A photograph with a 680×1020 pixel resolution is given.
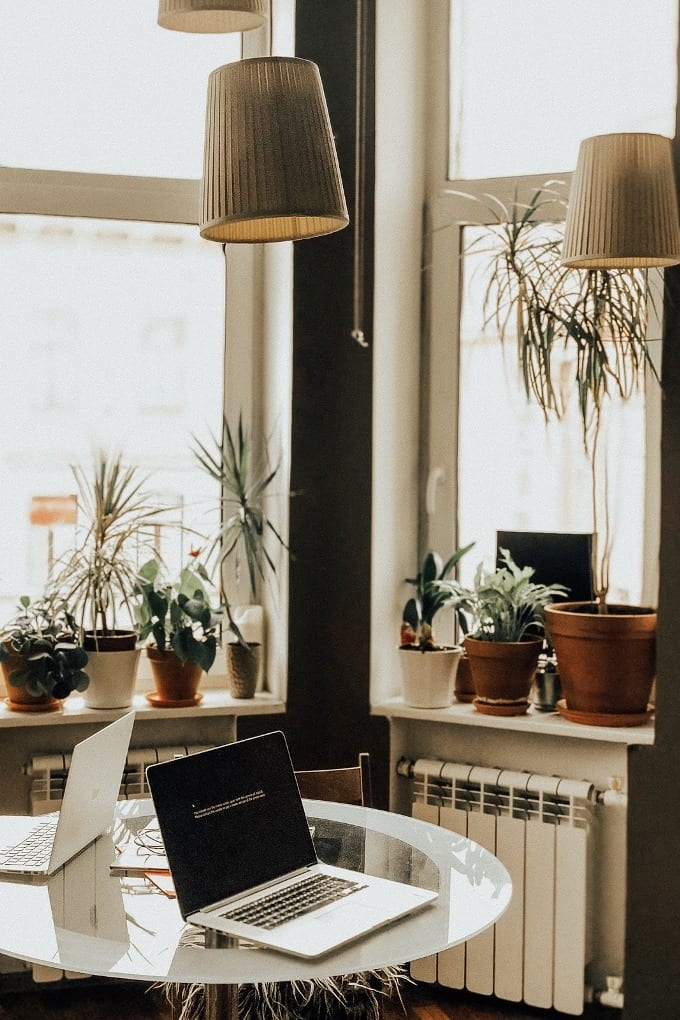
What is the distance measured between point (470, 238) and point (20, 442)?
1477mm

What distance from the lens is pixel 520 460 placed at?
3.42 meters

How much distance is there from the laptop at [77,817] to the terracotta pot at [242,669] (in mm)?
1122

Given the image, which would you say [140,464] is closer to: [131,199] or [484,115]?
[131,199]

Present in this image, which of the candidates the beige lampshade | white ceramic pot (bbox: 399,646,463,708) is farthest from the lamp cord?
the beige lampshade

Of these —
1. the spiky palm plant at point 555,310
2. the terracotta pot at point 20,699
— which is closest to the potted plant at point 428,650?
the spiky palm plant at point 555,310

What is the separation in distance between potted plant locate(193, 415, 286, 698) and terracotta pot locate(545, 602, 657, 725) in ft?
2.86

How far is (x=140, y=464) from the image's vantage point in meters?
3.41

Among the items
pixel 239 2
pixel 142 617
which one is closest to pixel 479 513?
pixel 142 617

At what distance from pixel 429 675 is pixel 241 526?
27.4 inches

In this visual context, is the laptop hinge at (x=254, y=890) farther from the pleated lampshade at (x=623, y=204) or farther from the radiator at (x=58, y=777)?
the pleated lampshade at (x=623, y=204)

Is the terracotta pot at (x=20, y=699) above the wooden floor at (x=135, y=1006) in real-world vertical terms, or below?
above

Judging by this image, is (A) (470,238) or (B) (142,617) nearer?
(B) (142,617)

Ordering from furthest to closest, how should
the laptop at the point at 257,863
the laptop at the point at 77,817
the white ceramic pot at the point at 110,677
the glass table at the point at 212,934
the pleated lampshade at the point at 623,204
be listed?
the white ceramic pot at the point at 110,677 < the pleated lampshade at the point at 623,204 < the laptop at the point at 77,817 < the laptop at the point at 257,863 < the glass table at the point at 212,934

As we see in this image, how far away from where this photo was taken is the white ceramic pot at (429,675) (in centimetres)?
319
